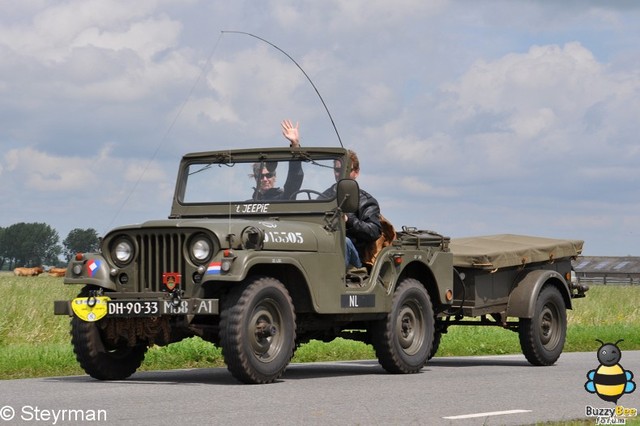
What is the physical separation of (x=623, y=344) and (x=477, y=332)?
253 centimetres

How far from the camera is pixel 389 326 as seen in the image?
526 inches

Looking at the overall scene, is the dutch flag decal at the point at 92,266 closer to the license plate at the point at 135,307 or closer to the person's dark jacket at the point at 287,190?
the license plate at the point at 135,307

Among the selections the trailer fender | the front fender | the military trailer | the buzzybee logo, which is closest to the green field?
the military trailer

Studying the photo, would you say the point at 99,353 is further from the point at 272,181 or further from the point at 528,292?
the point at 528,292

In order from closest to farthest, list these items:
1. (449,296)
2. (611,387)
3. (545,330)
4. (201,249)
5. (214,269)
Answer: (611,387), (214,269), (201,249), (449,296), (545,330)

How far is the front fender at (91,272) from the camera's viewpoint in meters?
11.9

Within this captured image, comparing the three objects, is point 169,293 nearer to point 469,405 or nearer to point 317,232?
point 317,232

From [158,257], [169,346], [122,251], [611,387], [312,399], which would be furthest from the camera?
[169,346]

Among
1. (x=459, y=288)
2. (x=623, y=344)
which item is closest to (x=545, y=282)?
(x=459, y=288)

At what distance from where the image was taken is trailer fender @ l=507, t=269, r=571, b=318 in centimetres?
1549

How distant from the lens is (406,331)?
45.5 ft

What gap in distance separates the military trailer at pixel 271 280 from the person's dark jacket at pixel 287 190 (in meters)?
0.01

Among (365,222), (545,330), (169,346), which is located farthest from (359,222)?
(545,330)

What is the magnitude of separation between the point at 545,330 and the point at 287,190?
176 inches
